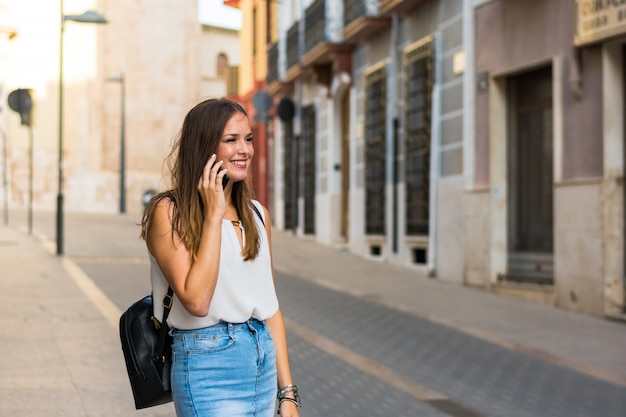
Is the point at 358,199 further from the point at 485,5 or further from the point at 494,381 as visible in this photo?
the point at 494,381

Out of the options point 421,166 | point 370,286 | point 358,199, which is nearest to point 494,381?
point 370,286

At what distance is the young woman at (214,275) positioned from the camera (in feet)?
11.1

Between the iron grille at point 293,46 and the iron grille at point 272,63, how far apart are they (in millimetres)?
2057

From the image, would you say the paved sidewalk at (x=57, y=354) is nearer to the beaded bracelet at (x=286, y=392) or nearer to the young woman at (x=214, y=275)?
the beaded bracelet at (x=286, y=392)

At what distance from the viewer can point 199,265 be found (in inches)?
132

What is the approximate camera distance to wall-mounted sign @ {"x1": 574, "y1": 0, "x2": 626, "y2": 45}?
12.9 metres

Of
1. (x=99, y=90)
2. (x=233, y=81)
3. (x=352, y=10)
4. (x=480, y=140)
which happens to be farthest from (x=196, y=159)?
(x=99, y=90)

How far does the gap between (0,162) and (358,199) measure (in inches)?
1127

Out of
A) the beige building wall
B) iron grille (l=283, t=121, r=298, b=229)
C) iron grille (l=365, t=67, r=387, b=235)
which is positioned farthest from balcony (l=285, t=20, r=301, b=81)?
the beige building wall

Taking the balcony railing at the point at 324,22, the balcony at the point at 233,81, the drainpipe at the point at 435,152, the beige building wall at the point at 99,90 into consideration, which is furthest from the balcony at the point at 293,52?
the beige building wall at the point at 99,90

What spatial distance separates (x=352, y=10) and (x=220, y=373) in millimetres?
19891

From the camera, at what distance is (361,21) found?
21.4 metres

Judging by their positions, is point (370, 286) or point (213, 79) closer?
point (370, 286)

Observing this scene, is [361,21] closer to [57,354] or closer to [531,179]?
[531,179]
